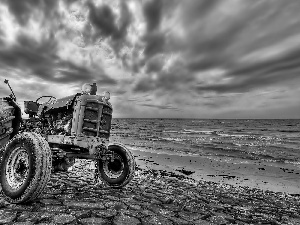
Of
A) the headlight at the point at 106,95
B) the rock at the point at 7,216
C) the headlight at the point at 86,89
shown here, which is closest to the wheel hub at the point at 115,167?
the headlight at the point at 106,95

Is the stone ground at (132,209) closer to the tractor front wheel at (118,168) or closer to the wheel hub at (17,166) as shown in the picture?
the tractor front wheel at (118,168)

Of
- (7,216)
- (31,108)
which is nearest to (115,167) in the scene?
(31,108)

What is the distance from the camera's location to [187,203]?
518 centimetres

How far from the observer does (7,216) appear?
11.0 ft

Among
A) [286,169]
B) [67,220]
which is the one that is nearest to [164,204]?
[67,220]

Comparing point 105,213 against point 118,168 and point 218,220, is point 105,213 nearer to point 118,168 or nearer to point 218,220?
point 218,220

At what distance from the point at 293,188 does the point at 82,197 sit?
9.33 m

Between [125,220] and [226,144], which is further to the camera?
[226,144]

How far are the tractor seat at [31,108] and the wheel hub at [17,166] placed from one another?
6.89 feet

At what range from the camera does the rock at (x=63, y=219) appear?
3290 mm

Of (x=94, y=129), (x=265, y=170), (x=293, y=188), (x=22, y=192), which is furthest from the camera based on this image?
(x=265, y=170)

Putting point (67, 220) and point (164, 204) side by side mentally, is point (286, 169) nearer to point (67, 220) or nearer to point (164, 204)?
point (164, 204)

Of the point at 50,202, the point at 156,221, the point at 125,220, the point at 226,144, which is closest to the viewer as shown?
the point at 125,220

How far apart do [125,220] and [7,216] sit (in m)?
1.87
